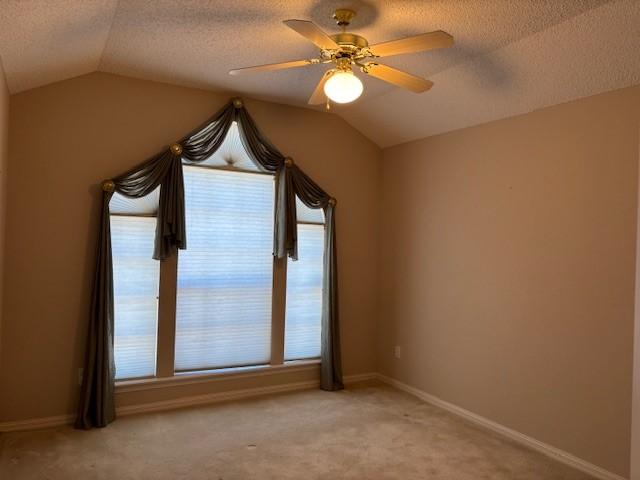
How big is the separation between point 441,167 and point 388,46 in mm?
2123

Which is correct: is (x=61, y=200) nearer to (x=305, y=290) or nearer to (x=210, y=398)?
(x=210, y=398)

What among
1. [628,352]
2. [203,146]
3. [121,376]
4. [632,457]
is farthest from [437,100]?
[121,376]

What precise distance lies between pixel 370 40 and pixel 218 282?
2.41m

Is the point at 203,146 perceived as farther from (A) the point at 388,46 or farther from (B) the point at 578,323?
(B) the point at 578,323

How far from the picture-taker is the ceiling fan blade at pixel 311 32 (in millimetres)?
2148

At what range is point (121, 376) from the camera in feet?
12.7

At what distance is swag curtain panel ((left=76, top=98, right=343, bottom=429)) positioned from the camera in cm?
362

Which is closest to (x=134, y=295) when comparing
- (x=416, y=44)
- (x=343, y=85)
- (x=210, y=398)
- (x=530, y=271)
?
(x=210, y=398)

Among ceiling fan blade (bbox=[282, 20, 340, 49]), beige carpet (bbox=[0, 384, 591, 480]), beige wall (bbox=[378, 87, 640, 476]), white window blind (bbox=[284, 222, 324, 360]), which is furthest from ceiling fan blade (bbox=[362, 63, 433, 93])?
beige carpet (bbox=[0, 384, 591, 480])

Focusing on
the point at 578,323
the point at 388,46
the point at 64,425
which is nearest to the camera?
the point at 388,46

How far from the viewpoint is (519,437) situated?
3531 millimetres

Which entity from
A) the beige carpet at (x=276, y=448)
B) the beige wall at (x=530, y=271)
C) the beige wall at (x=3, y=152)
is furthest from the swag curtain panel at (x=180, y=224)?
the beige wall at (x=530, y=271)

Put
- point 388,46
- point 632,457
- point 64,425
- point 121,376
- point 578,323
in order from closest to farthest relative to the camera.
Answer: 1. point 388,46
2. point 632,457
3. point 578,323
4. point 64,425
5. point 121,376

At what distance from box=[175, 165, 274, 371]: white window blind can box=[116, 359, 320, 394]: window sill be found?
7cm
